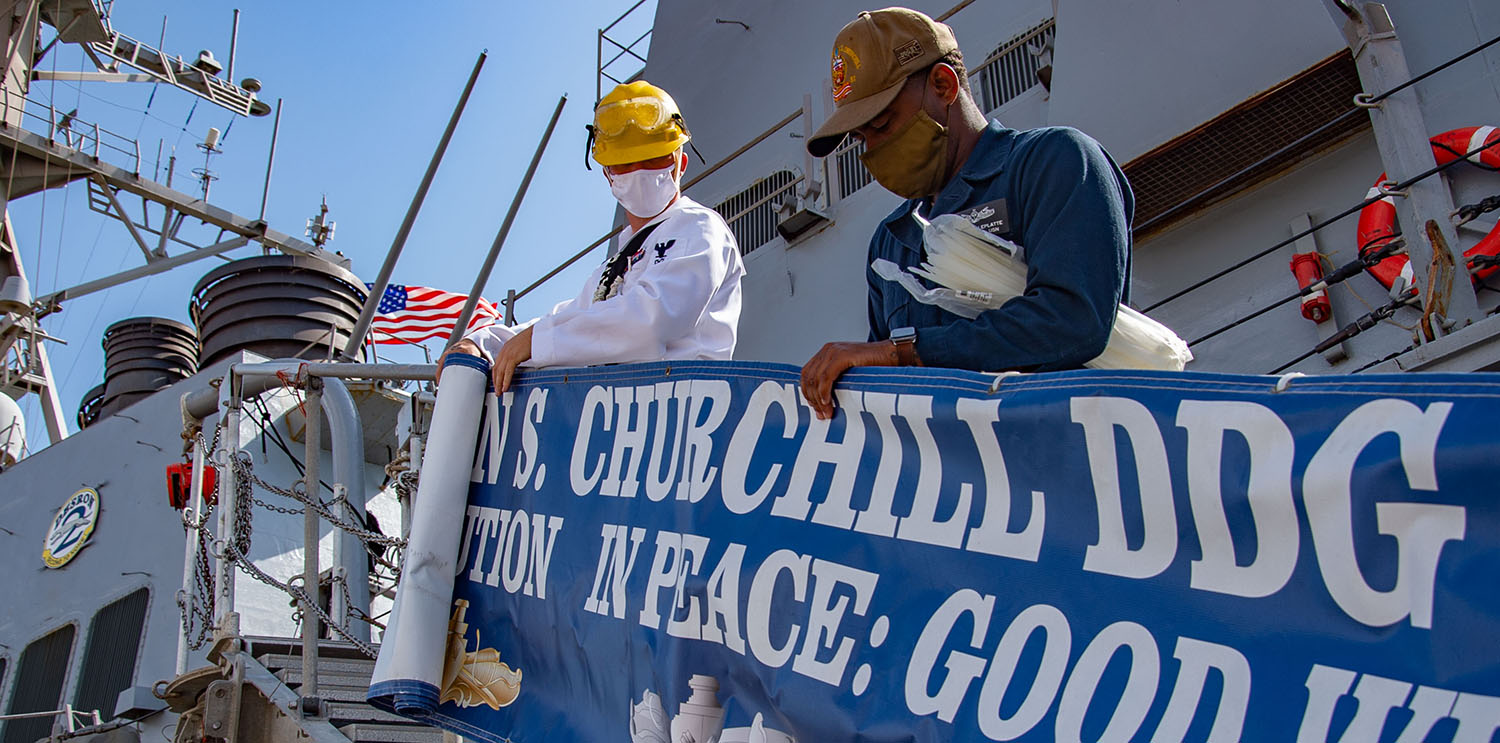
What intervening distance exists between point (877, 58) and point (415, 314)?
10.1 metres

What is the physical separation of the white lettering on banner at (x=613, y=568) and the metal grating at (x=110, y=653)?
6.76 metres

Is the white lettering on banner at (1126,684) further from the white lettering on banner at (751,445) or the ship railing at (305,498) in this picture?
the ship railing at (305,498)

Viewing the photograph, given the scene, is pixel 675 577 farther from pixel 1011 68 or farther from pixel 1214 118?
pixel 1011 68

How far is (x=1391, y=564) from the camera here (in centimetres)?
125

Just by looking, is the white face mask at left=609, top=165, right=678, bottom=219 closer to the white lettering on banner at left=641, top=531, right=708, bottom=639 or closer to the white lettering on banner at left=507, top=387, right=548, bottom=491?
the white lettering on banner at left=507, top=387, right=548, bottom=491

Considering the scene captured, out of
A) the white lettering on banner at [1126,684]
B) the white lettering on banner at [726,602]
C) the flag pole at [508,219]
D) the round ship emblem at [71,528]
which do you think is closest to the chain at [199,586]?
the flag pole at [508,219]

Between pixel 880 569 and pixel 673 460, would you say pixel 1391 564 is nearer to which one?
pixel 880 569

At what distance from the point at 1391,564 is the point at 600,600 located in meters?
1.37

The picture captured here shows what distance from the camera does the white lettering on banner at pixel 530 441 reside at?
2488mm

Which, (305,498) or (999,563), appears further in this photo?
(305,498)

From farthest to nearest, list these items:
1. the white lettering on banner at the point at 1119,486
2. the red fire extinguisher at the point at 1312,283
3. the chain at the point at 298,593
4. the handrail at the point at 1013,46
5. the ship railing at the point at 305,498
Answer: the handrail at the point at 1013,46
the red fire extinguisher at the point at 1312,283
the ship railing at the point at 305,498
the chain at the point at 298,593
the white lettering on banner at the point at 1119,486

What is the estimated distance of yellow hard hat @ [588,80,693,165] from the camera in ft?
8.56

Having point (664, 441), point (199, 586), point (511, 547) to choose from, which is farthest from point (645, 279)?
point (199, 586)

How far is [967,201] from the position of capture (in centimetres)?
205
